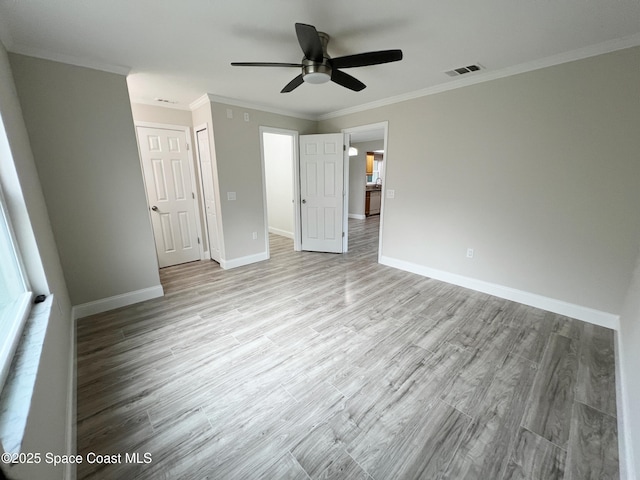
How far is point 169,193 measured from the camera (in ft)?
13.1

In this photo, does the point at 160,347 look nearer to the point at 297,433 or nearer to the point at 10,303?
the point at 10,303

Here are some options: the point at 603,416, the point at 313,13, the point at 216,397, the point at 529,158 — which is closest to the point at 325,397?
the point at 216,397

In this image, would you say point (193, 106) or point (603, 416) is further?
point (193, 106)

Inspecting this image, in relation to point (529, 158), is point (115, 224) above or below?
below

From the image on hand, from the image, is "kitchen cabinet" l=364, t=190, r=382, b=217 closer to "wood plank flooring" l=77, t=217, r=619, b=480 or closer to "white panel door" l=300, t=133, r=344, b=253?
"white panel door" l=300, t=133, r=344, b=253

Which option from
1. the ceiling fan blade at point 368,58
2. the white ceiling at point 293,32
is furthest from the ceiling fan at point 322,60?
the white ceiling at point 293,32

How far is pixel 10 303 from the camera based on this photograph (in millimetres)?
1475

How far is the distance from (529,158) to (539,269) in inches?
45.7

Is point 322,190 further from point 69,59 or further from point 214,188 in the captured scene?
point 69,59

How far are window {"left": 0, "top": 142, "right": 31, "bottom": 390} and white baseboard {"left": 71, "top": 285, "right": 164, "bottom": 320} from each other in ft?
4.04

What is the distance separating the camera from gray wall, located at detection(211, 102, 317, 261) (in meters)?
3.72

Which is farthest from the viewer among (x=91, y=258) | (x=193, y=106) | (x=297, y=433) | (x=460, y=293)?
(x=193, y=106)

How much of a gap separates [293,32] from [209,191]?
2723 millimetres

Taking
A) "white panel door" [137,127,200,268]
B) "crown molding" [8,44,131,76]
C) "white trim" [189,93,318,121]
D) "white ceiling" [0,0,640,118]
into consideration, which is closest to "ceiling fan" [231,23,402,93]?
"white ceiling" [0,0,640,118]
